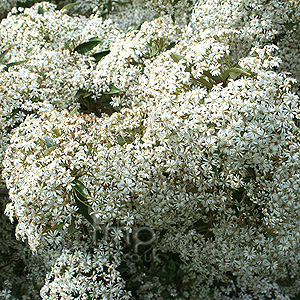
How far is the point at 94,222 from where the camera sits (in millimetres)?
3146

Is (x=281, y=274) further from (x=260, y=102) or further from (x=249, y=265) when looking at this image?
(x=260, y=102)

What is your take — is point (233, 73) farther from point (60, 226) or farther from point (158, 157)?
point (60, 226)

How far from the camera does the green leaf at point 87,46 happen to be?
14.5 feet

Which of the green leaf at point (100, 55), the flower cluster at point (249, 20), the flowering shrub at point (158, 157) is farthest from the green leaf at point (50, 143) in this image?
the flower cluster at point (249, 20)

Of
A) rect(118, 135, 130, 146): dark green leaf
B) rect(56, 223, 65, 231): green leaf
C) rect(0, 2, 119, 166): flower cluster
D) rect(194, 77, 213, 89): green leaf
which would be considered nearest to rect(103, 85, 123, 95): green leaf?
rect(0, 2, 119, 166): flower cluster

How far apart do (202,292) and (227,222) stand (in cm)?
160

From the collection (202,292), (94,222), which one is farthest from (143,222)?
(202,292)

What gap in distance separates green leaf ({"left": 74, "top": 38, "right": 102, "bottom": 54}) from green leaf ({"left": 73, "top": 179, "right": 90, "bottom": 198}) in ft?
6.82

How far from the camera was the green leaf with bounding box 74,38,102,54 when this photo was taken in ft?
14.5

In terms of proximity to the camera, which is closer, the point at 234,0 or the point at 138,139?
the point at 138,139

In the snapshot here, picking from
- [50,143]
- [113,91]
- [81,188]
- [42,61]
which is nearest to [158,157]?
[81,188]

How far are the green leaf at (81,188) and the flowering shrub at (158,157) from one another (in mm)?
11

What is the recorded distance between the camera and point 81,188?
2928 millimetres

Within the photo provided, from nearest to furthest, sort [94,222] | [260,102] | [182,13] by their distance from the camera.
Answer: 1. [260,102]
2. [94,222]
3. [182,13]
